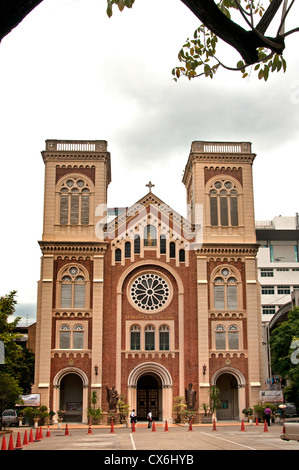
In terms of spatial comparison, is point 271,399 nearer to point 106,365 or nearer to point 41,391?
point 106,365

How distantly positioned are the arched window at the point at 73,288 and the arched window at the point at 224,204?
12.3m

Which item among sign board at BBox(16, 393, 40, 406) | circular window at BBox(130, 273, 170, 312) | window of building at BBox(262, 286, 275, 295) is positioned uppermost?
window of building at BBox(262, 286, 275, 295)

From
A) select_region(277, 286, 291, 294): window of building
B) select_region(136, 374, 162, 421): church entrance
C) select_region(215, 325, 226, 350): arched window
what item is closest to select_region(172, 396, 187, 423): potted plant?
select_region(136, 374, 162, 421): church entrance

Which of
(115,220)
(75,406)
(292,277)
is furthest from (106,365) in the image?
(292,277)

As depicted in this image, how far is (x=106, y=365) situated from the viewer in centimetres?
4703

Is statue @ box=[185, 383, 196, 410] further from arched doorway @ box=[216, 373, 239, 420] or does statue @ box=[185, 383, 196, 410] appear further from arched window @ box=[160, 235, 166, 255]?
arched window @ box=[160, 235, 166, 255]

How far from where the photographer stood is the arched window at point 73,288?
4844 cm

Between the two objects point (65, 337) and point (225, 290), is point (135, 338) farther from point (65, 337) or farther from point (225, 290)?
point (225, 290)

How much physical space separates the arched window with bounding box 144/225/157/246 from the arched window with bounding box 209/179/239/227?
5.18m

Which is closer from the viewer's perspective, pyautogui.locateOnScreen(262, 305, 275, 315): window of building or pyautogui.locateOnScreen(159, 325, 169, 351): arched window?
pyautogui.locateOnScreen(159, 325, 169, 351): arched window

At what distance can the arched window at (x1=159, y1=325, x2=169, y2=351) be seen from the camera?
4800 centimetres

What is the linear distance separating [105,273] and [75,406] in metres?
10.9

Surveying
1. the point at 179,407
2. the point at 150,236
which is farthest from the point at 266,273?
the point at 179,407
